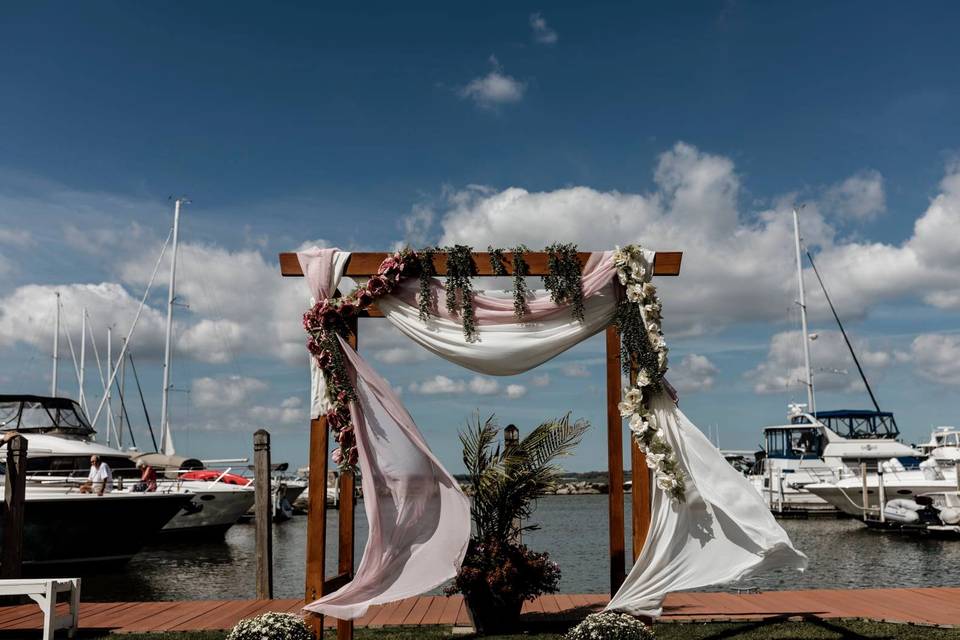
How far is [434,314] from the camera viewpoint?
7.07 metres

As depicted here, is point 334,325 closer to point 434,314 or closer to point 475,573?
point 434,314

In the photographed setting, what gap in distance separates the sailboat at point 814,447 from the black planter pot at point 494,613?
31.6 meters

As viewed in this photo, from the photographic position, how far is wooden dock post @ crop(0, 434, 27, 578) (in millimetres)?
10680

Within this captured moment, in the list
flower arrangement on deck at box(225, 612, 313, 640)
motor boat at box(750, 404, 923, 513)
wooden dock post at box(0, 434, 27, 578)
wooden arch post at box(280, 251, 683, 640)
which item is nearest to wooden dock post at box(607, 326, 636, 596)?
wooden arch post at box(280, 251, 683, 640)

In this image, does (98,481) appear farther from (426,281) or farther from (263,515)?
(426,281)

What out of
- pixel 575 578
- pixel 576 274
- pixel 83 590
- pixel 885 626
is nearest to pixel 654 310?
pixel 576 274

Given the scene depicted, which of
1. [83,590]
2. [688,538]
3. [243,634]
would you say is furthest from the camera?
[83,590]

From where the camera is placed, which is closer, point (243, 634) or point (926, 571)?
point (243, 634)

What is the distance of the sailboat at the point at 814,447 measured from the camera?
3675cm

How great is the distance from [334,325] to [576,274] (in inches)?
81.2

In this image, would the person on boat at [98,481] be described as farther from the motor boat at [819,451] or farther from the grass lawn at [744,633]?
the motor boat at [819,451]

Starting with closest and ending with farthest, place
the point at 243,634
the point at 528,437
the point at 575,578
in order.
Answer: the point at 243,634
the point at 528,437
the point at 575,578

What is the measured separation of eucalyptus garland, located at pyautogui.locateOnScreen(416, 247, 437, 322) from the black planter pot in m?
2.47

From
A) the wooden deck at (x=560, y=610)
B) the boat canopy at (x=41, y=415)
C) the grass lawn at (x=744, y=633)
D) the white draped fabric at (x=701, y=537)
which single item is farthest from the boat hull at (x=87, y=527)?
the white draped fabric at (x=701, y=537)
